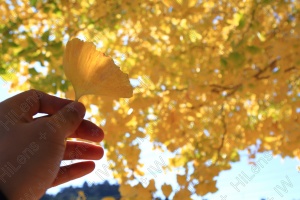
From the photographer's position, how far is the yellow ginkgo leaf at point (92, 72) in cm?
79

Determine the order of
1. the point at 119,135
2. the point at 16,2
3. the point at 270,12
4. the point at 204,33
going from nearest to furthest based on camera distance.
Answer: the point at 119,135 → the point at 270,12 → the point at 204,33 → the point at 16,2

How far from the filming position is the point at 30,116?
0.82 m

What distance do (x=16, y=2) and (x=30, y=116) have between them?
201 centimetres

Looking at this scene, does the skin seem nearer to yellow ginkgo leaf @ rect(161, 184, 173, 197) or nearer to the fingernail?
the fingernail

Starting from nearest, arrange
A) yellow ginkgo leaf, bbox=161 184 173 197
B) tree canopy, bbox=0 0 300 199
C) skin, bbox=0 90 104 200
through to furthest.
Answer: skin, bbox=0 90 104 200
yellow ginkgo leaf, bbox=161 184 173 197
tree canopy, bbox=0 0 300 199

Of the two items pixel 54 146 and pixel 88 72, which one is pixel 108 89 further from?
pixel 54 146

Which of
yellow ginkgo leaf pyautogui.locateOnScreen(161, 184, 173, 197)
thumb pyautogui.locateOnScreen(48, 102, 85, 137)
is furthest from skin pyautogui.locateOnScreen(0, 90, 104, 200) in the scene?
yellow ginkgo leaf pyautogui.locateOnScreen(161, 184, 173, 197)

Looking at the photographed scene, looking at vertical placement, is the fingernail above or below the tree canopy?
below

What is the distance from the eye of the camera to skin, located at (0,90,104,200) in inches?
26.1

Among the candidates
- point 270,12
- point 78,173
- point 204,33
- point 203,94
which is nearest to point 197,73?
point 203,94

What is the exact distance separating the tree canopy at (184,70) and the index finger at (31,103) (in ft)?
2.79

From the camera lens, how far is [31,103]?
84cm

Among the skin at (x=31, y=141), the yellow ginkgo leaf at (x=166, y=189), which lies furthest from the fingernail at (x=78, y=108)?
the yellow ginkgo leaf at (x=166, y=189)

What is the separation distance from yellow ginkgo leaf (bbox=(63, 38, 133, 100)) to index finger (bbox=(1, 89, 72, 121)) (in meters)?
0.06
